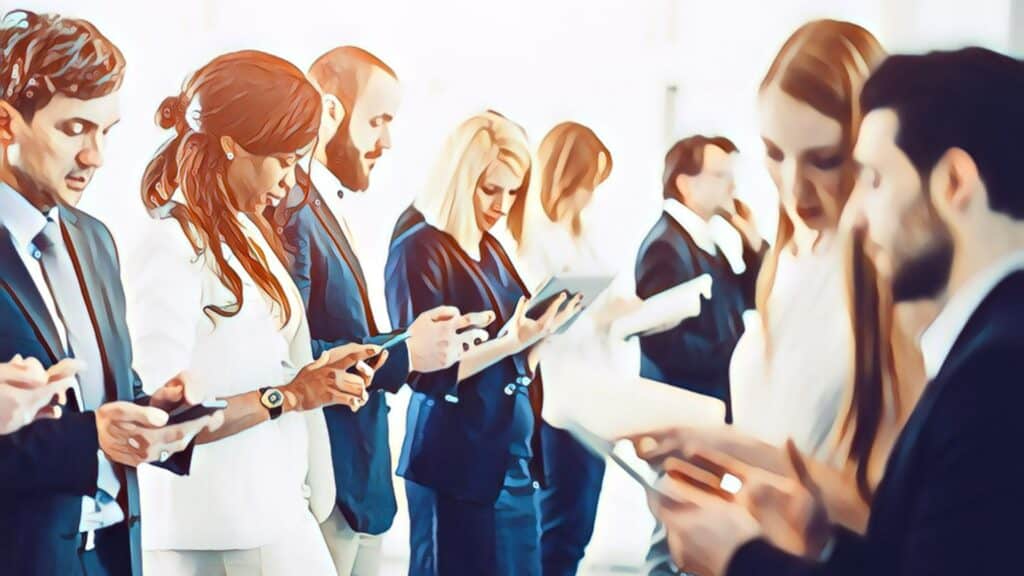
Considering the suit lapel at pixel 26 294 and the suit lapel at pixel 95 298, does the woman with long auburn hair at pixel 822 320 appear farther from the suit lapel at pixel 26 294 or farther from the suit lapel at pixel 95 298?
the suit lapel at pixel 26 294

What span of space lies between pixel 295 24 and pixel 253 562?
1.04 m

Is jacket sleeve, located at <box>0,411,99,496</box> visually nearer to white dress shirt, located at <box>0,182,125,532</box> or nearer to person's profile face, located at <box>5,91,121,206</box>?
white dress shirt, located at <box>0,182,125,532</box>

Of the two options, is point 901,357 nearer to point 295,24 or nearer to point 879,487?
point 879,487

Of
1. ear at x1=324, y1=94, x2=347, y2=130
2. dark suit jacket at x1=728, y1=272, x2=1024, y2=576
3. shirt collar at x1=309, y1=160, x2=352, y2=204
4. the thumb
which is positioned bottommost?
dark suit jacket at x1=728, y1=272, x2=1024, y2=576

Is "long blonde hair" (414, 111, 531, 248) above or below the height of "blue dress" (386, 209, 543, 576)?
above

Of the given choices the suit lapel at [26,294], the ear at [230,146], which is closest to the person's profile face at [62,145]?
the suit lapel at [26,294]

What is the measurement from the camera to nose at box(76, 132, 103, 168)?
75.7 inches

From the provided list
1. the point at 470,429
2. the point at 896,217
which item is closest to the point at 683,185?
the point at 896,217

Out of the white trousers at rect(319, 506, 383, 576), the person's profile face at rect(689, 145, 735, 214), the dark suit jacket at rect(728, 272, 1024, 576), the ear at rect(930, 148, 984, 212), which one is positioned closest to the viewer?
the dark suit jacket at rect(728, 272, 1024, 576)

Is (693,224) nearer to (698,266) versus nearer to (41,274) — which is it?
(698,266)

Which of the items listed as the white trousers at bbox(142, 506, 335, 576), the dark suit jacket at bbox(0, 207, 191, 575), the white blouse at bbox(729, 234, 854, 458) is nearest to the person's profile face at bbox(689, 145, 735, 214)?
the white blouse at bbox(729, 234, 854, 458)

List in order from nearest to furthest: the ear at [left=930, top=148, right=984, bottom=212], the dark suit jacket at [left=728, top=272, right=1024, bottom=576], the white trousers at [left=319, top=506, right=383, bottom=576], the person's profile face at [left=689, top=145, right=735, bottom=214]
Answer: the dark suit jacket at [left=728, top=272, right=1024, bottom=576]
the ear at [left=930, top=148, right=984, bottom=212]
the person's profile face at [left=689, top=145, right=735, bottom=214]
the white trousers at [left=319, top=506, right=383, bottom=576]

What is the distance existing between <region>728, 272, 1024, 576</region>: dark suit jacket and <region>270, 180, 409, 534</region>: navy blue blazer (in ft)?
2.74

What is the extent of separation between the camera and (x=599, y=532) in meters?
1.85
